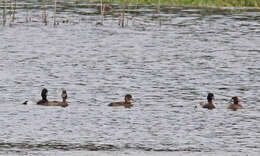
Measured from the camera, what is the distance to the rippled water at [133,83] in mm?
28375

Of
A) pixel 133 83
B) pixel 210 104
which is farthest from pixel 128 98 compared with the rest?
pixel 133 83

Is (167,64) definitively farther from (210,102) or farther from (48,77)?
(210,102)

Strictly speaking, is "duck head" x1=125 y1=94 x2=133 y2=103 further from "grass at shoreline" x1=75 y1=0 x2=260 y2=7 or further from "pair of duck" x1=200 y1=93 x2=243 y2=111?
"grass at shoreline" x1=75 y1=0 x2=260 y2=7

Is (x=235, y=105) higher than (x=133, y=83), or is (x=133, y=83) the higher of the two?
(x=133, y=83)

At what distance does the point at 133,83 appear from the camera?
40500 millimetres

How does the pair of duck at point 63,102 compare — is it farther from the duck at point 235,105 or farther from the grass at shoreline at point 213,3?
the grass at shoreline at point 213,3

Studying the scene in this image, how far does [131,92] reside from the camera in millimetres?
38062

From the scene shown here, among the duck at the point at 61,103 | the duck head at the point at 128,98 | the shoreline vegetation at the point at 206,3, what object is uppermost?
the shoreline vegetation at the point at 206,3

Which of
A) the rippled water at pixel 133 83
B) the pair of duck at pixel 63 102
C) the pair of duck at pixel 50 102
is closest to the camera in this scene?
the rippled water at pixel 133 83

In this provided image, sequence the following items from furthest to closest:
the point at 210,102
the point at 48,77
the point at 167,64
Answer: the point at 167,64
the point at 48,77
the point at 210,102

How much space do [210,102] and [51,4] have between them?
161 ft

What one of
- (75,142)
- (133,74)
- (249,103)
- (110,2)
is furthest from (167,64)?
(110,2)

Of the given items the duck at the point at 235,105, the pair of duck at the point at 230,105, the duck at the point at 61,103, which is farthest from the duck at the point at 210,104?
the duck at the point at 61,103

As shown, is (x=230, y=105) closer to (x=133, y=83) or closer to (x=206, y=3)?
(x=133, y=83)
